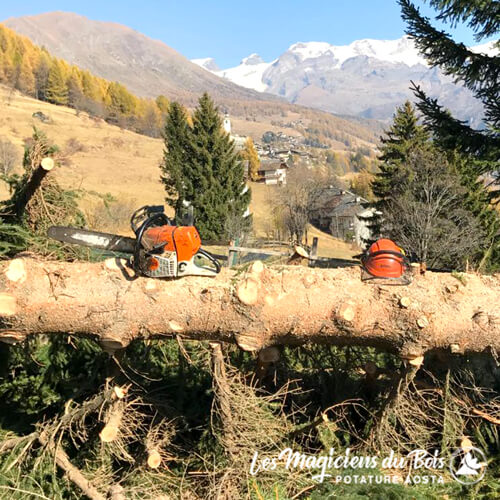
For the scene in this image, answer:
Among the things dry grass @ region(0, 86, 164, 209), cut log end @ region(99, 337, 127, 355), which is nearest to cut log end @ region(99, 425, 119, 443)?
cut log end @ region(99, 337, 127, 355)

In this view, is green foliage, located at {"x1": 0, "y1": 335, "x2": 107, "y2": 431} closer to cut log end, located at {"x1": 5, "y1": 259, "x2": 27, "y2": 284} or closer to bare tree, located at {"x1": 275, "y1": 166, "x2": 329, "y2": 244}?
cut log end, located at {"x1": 5, "y1": 259, "x2": 27, "y2": 284}

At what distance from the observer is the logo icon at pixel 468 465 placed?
111 inches

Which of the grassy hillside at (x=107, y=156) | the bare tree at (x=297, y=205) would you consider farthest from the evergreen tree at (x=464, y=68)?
the grassy hillside at (x=107, y=156)

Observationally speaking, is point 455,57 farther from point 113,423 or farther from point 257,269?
point 113,423

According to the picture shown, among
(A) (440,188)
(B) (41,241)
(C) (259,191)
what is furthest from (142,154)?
(B) (41,241)

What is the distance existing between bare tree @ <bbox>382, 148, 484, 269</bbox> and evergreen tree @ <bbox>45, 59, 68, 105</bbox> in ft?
257

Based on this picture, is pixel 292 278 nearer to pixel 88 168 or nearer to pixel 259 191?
pixel 88 168

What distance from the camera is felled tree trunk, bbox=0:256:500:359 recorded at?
7.61 ft

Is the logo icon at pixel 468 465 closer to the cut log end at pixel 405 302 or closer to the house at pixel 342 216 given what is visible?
the cut log end at pixel 405 302

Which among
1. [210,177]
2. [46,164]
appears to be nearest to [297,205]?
[210,177]

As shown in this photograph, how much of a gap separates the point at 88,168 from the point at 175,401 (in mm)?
43454

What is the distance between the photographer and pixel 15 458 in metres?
2.78

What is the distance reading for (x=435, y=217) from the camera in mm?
13836

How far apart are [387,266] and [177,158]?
Answer: 26867 millimetres
